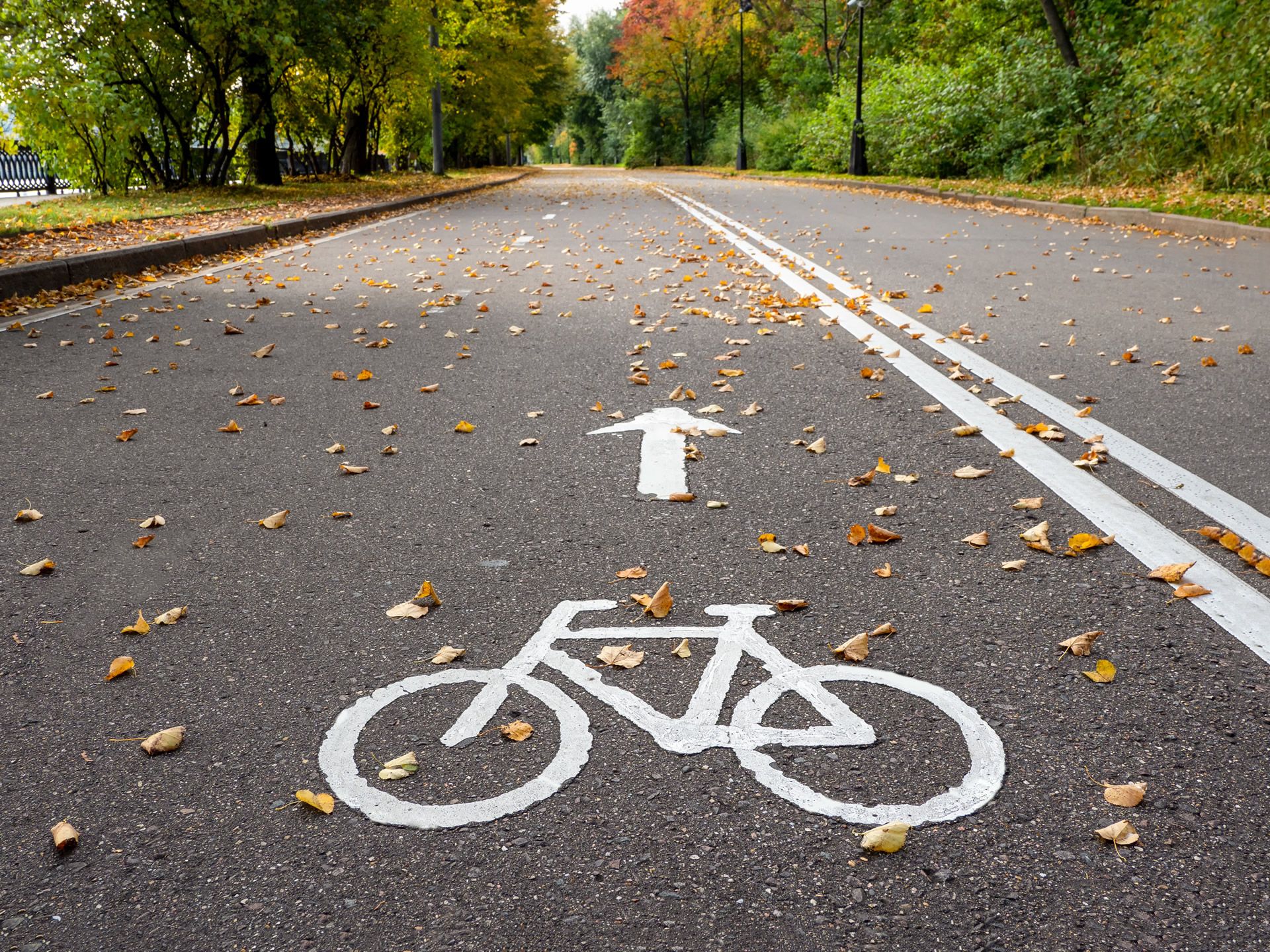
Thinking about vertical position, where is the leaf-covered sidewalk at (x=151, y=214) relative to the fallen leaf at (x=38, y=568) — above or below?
above

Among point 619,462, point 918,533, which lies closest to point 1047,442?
point 918,533

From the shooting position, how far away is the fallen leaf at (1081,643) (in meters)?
2.59

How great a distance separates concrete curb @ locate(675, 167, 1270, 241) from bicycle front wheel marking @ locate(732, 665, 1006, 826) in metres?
11.8

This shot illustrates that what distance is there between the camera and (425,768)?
2184 mm

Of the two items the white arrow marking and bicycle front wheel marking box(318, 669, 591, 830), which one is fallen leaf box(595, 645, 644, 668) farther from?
the white arrow marking

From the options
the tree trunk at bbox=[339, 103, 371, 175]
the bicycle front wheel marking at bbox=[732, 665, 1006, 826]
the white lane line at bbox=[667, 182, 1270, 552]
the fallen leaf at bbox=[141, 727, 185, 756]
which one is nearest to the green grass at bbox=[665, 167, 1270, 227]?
the white lane line at bbox=[667, 182, 1270, 552]

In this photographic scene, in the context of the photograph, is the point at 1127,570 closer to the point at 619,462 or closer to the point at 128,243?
the point at 619,462

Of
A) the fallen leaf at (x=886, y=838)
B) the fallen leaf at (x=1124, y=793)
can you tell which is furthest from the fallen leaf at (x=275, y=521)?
the fallen leaf at (x=1124, y=793)

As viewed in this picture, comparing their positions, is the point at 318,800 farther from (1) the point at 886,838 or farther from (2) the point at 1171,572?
(2) the point at 1171,572

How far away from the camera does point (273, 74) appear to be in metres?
23.0

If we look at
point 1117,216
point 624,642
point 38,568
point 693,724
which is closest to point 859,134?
point 1117,216

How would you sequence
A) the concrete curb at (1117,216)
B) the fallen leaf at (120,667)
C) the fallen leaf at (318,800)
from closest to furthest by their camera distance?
1. the fallen leaf at (318,800)
2. the fallen leaf at (120,667)
3. the concrete curb at (1117,216)

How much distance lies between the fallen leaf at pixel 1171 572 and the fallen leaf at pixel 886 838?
1.46 meters

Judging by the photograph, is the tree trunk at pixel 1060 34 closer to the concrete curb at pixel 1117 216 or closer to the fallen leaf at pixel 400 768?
the concrete curb at pixel 1117 216
